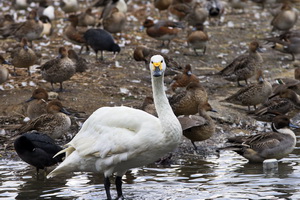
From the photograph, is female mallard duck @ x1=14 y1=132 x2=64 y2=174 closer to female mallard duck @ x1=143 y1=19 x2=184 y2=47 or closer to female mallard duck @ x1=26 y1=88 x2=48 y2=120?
female mallard duck @ x1=26 y1=88 x2=48 y2=120

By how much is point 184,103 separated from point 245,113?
59.3 inches

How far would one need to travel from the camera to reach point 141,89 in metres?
13.4

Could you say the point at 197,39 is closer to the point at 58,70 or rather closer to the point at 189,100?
the point at 58,70

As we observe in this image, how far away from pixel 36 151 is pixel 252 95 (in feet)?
16.6

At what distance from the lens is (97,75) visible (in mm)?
14414

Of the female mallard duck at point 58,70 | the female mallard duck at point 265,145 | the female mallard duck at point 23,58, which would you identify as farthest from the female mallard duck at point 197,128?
the female mallard duck at point 23,58

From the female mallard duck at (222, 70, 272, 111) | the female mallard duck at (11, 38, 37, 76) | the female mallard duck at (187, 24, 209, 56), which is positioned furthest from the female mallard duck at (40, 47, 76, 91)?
the female mallard duck at (187, 24, 209, 56)

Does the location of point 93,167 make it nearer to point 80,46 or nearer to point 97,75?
point 97,75

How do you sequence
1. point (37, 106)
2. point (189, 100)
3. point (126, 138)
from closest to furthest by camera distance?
1. point (126, 138)
2. point (37, 106)
3. point (189, 100)

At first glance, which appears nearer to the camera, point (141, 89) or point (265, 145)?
point (265, 145)

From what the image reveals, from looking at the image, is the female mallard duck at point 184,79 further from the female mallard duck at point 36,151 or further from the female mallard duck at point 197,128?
the female mallard duck at point 36,151

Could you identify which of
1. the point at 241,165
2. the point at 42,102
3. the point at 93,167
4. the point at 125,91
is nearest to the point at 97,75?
the point at 125,91

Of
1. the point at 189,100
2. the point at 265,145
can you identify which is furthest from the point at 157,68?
the point at 189,100

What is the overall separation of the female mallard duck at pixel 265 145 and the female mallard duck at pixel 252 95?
2.52m
